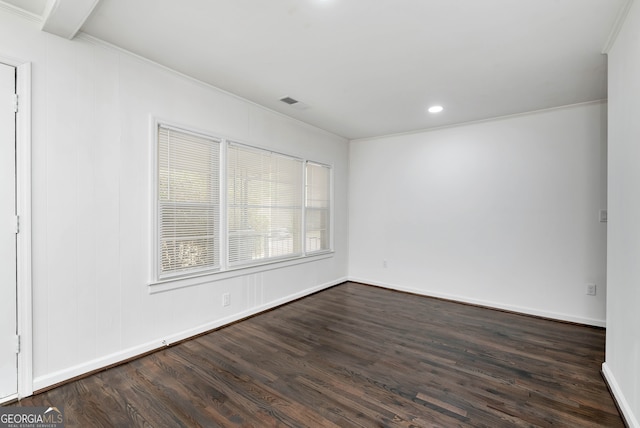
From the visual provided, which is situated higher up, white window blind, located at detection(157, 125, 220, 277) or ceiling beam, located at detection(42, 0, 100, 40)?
ceiling beam, located at detection(42, 0, 100, 40)

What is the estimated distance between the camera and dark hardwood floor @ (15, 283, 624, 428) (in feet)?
6.29

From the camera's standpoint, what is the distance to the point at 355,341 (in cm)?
302

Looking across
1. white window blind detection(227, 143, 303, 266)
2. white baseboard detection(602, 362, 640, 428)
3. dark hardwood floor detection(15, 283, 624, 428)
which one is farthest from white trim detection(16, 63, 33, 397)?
white baseboard detection(602, 362, 640, 428)

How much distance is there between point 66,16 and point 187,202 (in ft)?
5.25

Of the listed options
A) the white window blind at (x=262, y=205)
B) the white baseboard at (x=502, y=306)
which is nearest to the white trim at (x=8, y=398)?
the white window blind at (x=262, y=205)

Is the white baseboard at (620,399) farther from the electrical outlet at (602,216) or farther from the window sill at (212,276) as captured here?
the window sill at (212,276)

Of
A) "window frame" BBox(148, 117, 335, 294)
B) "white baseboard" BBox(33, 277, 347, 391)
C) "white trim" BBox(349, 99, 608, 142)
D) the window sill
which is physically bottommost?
"white baseboard" BBox(33, 277, 347, 391)

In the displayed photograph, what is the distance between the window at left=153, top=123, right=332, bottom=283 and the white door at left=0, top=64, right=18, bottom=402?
92 centimetres

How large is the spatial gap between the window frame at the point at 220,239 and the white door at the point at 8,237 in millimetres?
877

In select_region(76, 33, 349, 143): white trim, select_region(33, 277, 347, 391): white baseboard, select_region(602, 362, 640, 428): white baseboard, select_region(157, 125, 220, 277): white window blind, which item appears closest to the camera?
select_region(602, 362, 640, 428): white baseboard

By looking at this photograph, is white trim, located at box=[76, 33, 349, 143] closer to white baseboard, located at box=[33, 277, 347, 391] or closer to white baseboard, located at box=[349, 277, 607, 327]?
white baseboard, located at box=[33, 277, 347, 391]

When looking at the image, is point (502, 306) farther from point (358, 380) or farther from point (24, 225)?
point (24, 225)

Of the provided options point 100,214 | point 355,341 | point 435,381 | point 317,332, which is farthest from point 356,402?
point 100,214

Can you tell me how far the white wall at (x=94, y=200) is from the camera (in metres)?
2.13
